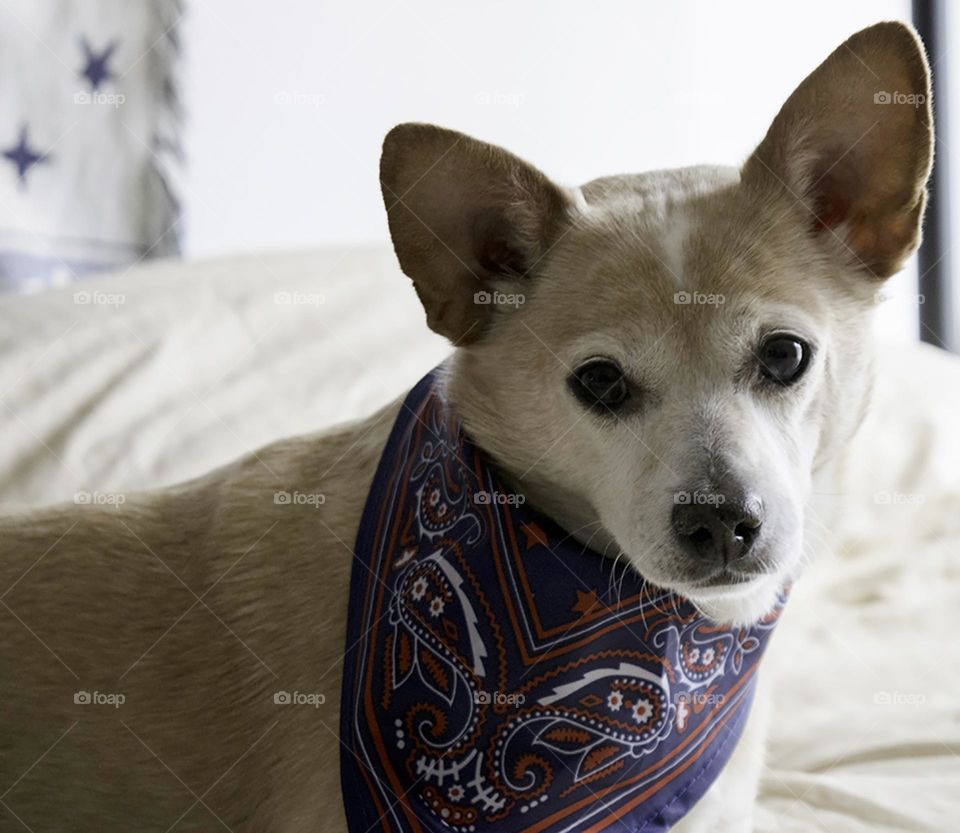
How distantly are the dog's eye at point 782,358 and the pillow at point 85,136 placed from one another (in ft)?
7.38

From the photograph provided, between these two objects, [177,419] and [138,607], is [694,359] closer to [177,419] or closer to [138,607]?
[138,607]

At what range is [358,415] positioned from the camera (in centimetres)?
276

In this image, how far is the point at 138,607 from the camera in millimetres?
1672

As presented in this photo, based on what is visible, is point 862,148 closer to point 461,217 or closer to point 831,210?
point 831,210

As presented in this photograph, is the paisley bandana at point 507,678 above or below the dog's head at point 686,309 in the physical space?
below

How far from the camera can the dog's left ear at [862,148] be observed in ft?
4.56

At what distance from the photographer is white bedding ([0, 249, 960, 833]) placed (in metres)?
2.03

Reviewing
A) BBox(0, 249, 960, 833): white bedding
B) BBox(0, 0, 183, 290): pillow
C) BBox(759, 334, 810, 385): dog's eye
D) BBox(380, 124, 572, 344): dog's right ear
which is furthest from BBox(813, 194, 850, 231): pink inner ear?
BBox(0, 0, 183, 290): pillow

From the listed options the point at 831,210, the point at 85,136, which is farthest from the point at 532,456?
the point at 85,136

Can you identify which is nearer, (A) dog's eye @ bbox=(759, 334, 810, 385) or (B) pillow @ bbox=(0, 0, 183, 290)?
(A) dog's eye @ bbox=(759, 334, 810, 385)

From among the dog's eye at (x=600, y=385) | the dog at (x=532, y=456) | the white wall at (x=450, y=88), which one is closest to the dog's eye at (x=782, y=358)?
the dog at (x=532, y=456)

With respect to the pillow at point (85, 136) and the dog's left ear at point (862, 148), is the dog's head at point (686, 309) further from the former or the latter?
the pillow at point (85, 136)

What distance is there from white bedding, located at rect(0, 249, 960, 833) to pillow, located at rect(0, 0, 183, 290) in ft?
1.19

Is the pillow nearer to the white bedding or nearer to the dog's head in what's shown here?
the white bedding
